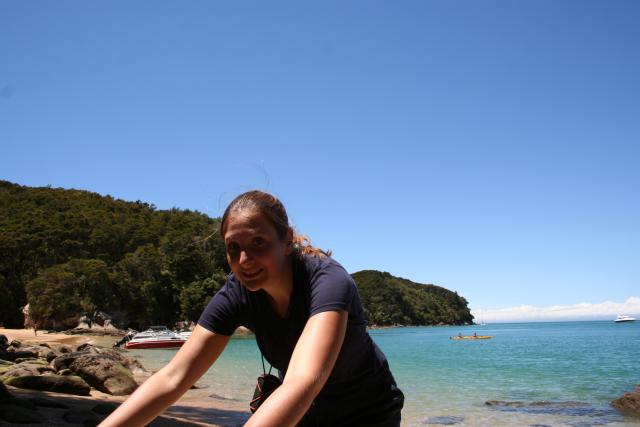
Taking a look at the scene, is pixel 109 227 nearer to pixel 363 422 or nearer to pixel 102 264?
pixel 102 264

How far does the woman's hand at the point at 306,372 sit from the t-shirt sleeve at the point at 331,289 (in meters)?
0.03

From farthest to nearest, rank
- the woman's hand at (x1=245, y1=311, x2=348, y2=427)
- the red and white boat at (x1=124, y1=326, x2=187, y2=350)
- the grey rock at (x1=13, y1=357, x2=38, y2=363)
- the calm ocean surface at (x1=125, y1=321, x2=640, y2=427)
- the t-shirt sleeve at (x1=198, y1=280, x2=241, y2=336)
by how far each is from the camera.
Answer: the red and white boat at (x1=124, y1=326, x2=187, y2=350) < the grey rock at (x1=13, y1=357, x2=38, y2=363) < the calm ocean surface at (x1=125, y1=321, x2=640, y2=427) < the t-shirt sleeve at (x1=198, y1=280, x2=241, y2=336) < the woman's hand at (x1=245, y1=311, x2=348, y2=427)

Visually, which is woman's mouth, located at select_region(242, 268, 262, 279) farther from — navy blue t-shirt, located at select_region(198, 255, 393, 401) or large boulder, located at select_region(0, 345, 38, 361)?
large boulder, located at select_region(0, 345, 38, 361)

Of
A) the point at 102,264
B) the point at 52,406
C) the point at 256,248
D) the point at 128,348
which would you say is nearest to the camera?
the point at 256,248

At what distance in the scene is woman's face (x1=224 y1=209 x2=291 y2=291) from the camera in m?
1.74

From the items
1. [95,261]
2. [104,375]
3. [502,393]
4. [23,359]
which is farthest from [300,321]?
[95,261]

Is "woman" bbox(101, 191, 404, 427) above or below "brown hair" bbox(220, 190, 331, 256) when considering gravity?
below

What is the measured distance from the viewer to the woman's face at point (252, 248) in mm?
1742

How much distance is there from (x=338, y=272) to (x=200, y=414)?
1059cm

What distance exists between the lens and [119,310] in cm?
6875

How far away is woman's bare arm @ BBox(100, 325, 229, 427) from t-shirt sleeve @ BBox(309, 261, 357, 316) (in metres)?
0.46

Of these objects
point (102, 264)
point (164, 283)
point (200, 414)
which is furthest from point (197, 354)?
point (164, 283)

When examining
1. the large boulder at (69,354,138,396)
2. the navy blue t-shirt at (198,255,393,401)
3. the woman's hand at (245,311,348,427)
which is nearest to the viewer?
the woman's hand at (245,311,348,427)

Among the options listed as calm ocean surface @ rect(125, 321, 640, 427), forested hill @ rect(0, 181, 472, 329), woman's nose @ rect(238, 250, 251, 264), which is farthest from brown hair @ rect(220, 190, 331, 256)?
forested hill @ rect(0, 181, 472, 329)
